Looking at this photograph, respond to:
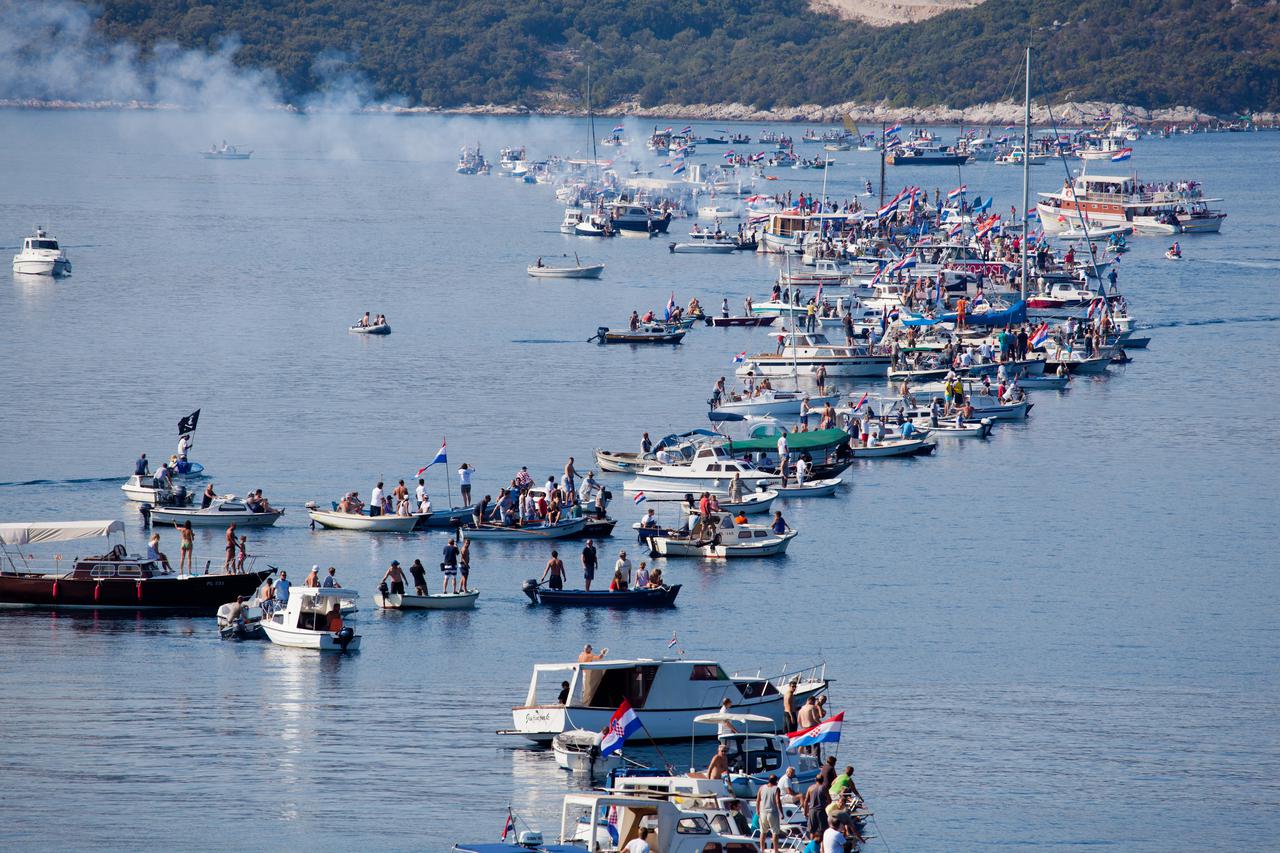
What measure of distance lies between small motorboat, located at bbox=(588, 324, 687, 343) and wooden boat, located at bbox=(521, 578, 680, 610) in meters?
50.0

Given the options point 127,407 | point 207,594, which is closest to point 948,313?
point 127,407

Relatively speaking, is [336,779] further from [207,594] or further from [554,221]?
[554,221]

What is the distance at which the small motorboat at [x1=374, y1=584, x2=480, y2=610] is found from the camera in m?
51.5

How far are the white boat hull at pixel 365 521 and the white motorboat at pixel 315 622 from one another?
1065 centimetres

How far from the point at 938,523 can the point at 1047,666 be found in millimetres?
16121

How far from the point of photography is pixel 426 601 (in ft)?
169

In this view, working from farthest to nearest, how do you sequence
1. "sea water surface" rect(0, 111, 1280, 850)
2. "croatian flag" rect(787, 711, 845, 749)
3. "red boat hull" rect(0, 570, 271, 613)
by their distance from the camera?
"red boat hull" rect(0, 570, 271, 613)
"sea water surface" rect(0, 111, 1280, 850)
"croatian flag" rect(787, 711, 845, 749)

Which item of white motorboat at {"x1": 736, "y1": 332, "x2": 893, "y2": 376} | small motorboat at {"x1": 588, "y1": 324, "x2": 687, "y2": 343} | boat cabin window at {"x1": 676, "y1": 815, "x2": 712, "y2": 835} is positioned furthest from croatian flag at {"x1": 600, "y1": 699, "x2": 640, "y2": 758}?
small motorboat at {"x1": 588, "y1": 324, "x2": 687, "y2": 343}

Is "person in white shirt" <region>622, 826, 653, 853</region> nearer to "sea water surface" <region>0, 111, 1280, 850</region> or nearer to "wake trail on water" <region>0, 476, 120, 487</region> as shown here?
"sea water surface" <region>0, 111, 1280, 850</region>

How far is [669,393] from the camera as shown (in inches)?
3383

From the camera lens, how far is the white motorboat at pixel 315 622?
4791cm

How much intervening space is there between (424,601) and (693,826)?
20.8m

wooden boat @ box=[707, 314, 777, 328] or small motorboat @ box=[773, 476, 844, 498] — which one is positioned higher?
wooden boat @ box=[707, 314, 777, 328]

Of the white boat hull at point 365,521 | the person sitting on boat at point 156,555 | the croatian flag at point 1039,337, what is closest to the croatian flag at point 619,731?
the person sitting on boat at point 156,555
